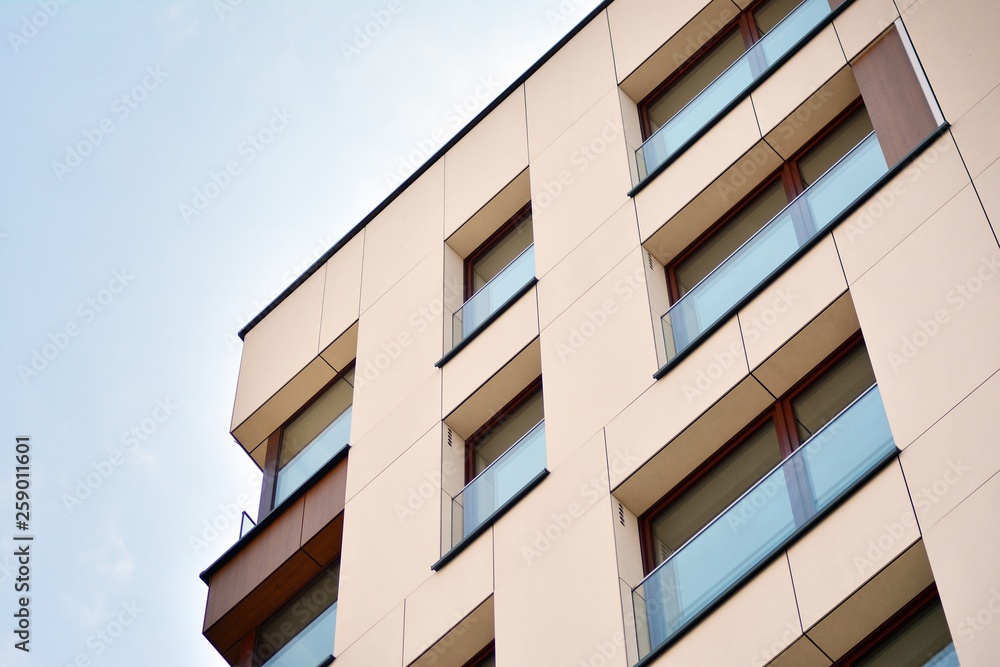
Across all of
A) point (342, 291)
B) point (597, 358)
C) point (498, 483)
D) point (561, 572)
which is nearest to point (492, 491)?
point (498, 483)

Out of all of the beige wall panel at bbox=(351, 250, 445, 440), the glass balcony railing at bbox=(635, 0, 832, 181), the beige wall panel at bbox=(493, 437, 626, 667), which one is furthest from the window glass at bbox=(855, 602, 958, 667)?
the beige wall panel at bbox=(351, 250, 445, 440)

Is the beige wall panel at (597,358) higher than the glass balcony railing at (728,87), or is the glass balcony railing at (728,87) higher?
the glass balcony railing at (728,87)

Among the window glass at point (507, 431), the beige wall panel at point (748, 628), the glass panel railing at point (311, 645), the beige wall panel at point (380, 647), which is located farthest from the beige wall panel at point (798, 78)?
the glass panel railing at point (311, 645)

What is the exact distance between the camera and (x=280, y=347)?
2236cm

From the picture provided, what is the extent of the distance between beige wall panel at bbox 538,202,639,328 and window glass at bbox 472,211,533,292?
248 cm

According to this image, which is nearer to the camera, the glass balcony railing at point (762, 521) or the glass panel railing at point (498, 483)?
the glass balcony railing at point (762, 521)

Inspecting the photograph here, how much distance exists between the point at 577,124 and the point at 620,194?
228cm

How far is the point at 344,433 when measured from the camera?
1952 cm

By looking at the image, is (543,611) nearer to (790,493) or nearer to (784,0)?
(790,493)

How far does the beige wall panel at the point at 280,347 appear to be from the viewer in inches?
856

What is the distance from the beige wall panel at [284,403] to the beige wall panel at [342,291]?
49 cm

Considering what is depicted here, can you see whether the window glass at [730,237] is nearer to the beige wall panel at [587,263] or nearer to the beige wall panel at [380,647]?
the beige wall panel at [587,263]

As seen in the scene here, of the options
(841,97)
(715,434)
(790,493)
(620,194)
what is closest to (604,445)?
(715,434)

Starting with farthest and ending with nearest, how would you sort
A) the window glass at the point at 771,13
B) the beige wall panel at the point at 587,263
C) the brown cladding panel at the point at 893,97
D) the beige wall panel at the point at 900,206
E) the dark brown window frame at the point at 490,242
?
the dark brown window frame at the point at 490,242 < the window glass at the point at 771,13 < the beige wall panel at the point at 587,263 < the brown cladding panel at the point at 893,97 < the beige wall panel at the point at 900,206
